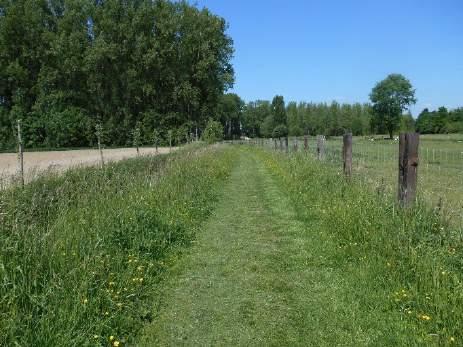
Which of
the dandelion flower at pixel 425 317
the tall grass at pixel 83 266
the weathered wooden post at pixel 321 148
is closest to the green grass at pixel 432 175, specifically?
the weathered wooden post at pixel 321 148

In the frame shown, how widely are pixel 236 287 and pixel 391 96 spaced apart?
120 meters

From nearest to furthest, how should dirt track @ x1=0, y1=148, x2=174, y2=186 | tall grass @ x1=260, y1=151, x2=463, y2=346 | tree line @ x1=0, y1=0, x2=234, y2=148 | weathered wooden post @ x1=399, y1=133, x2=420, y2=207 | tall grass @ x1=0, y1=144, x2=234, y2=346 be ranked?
1. tall grass @ x1=0, y1=144, x2=234, y2=346
2. tall grass @ x1=260, y1=151, x2=463, y2=346
3. weathered wooden post @ x1=399, y1=133, x2=420, y2=207
4. dirt track @ x1=0, y1=148, x2=174, y2=186
5. tree line @ x1=0, y1=0, x2=234, y2=148

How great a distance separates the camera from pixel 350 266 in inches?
213

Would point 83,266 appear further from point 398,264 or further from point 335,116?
point 335,116

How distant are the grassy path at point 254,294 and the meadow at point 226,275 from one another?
2cm

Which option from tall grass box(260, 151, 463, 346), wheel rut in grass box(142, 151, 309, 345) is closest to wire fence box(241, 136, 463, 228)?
tall grass box(260, 151, 463, 346)

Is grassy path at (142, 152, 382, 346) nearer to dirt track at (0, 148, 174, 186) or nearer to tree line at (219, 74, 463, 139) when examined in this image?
dirt track at (0, 148, 174, 186)

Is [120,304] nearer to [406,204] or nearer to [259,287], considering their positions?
[259,287]

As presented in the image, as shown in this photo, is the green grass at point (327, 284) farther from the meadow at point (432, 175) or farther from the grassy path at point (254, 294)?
the meadow at point (432, 175)

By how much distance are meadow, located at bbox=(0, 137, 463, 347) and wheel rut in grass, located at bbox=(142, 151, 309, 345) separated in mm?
19

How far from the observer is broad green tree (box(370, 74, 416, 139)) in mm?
114062

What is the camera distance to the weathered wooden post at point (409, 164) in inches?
231

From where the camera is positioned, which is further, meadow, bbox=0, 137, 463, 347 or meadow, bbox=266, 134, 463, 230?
meadow, bbox=266, 134, 463, 230

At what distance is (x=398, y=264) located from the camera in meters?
4.79
